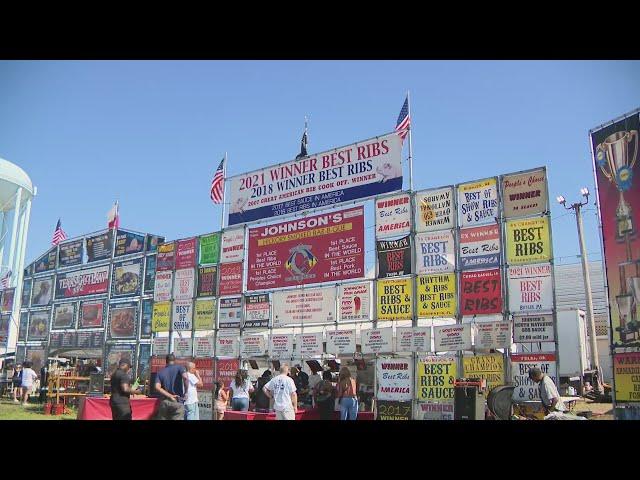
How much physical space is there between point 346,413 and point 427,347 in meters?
2.77

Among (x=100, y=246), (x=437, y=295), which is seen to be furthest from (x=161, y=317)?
(x=437, y=295)

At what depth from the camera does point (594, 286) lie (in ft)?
117

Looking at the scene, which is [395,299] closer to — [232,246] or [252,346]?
[252,346]

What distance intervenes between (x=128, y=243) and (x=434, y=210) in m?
14.0

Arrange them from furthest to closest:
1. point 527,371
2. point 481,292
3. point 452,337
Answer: point 452,337 < point 481,292 < point 527,371

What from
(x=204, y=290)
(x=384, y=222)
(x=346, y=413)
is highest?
(x=384, y=222)

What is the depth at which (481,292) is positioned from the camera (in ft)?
47.6

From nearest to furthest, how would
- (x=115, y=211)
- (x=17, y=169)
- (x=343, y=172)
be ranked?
(x=343, y=172), (x=115, y=211), (x=17, y=169)

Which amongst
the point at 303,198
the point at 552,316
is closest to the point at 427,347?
the point at 552,316

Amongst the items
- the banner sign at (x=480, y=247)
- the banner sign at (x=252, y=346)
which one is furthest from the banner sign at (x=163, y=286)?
the banner sign at (x=480, y=247)

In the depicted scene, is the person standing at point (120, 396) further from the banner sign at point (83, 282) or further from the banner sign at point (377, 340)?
the banner sign at point (83, 282)

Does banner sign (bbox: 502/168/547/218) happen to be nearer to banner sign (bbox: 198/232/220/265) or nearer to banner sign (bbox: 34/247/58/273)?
banner sign (bbox: 198/232/220/265)

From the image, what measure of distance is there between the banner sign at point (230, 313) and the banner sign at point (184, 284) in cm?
169
